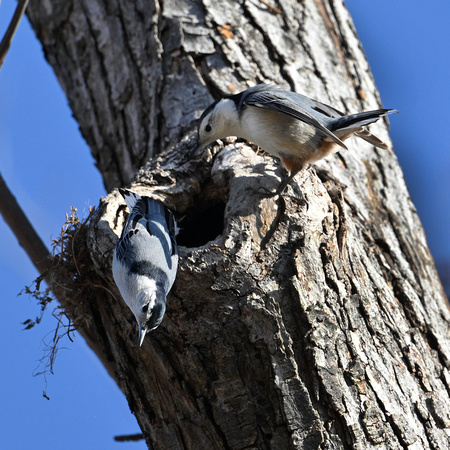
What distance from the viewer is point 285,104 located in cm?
218

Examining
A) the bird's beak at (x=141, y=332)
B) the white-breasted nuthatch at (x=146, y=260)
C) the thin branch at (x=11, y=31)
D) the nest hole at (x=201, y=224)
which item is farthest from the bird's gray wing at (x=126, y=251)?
the thin branch at (x=11, y=31)

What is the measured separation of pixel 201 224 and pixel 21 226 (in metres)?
0.69

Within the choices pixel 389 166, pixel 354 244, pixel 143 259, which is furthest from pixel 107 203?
pixel 389 166

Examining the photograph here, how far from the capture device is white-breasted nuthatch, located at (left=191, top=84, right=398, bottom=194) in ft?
7.02

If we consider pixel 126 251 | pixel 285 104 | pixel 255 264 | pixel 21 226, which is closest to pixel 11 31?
pixel 21 226

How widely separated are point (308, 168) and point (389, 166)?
647 mm

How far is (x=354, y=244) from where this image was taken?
209 centimetres

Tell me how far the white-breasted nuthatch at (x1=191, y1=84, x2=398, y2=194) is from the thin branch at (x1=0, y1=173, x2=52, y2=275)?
67cm

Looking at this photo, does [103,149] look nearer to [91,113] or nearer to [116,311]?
[91,113]

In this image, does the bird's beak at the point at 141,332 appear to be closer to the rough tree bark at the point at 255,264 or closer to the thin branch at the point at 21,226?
the rough tree bark at the point at 255,264

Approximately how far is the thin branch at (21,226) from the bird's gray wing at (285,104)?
2.94 ft

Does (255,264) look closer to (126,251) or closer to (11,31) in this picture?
(126,251)

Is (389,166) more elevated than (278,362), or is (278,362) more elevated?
(389,166)

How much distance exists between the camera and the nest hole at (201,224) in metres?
2.34
